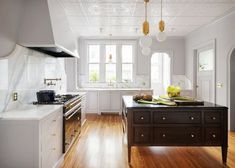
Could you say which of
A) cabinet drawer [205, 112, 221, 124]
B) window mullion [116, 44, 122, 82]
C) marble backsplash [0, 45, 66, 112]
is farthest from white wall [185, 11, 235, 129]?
marble backsplash [0, 45, 66, 112]

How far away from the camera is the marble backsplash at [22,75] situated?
8.89 feet

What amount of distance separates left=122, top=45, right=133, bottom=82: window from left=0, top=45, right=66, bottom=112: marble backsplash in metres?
3.74

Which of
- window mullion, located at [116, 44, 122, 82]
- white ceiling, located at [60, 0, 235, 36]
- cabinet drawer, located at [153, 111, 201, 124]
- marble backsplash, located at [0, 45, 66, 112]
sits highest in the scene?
white ceiling, located at [60, 0, 235, 36]

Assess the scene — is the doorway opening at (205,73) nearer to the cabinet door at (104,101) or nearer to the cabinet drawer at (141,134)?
the cabinet door at (104,101)

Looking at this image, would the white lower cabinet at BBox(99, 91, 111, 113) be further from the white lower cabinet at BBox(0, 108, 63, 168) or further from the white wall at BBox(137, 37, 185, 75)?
the white lower cabinet at BBox(0, 108, 63, 168)

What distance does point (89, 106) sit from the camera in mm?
7184

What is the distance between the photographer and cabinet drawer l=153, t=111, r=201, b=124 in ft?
10.3

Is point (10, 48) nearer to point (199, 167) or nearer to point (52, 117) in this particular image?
point (52, 117)

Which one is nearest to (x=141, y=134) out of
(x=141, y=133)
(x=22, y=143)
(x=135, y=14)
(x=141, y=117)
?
(x=141, y=133)

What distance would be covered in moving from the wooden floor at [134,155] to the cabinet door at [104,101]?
2.59 m

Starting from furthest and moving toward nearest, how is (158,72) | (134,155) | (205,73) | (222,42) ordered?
(158,72) → (205,73) → (222,42) → (134,155)

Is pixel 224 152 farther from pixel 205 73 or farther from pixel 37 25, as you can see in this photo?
pixel 205 73

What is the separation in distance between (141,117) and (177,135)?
1.95 feet

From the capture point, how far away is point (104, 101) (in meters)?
7.19
